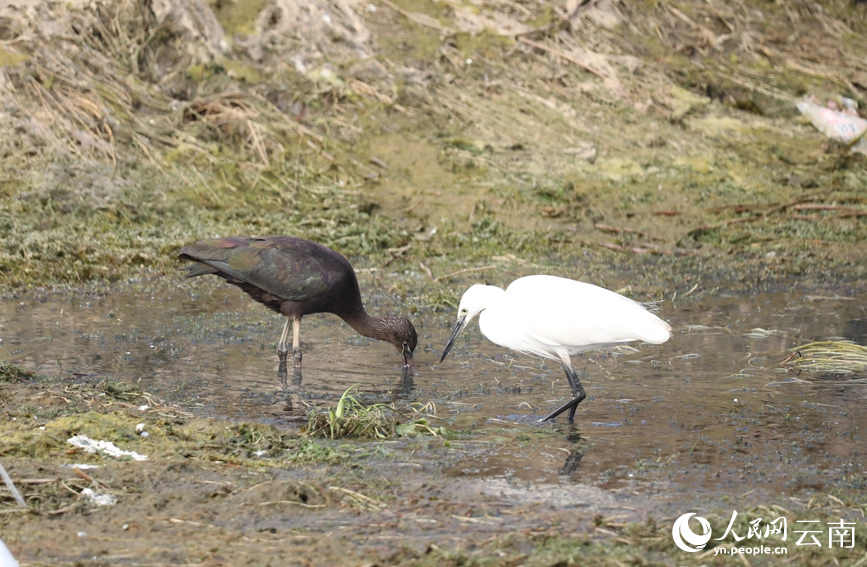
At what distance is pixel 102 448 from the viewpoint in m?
5.83

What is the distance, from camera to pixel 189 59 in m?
13.9

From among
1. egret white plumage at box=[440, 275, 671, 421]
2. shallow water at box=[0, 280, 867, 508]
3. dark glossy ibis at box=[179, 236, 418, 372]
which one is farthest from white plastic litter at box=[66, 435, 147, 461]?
dark glossy ibis at box=[179, 236, 418, 372]

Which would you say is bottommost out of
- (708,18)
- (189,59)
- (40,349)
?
(40,349)

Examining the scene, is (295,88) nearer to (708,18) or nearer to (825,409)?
(708,18)

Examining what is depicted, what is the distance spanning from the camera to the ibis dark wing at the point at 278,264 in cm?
845

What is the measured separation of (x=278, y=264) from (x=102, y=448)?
9.49 ft

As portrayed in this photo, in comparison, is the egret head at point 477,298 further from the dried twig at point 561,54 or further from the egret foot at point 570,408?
the dried twig at point 561,54

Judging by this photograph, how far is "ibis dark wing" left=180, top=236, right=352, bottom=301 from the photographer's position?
845 cm

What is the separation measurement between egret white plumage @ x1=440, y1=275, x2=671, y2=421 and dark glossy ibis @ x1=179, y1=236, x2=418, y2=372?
1.35 metres

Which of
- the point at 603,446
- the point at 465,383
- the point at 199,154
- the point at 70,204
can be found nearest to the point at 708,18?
the point at 199,154

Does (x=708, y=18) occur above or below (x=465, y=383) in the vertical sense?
above

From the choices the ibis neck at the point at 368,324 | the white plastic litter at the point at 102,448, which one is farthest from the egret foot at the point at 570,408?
the white plastic litter at the point at 102,448

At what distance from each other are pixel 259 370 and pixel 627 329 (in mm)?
2769

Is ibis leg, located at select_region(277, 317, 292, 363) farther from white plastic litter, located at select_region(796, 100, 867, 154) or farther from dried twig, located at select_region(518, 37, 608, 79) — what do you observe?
white plastic litter, located at select_region(796, 100, 867, 154)
